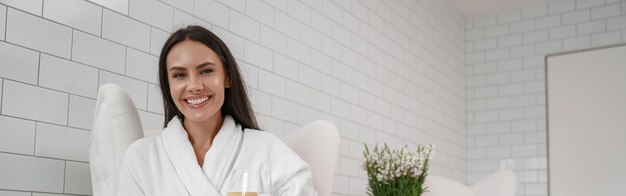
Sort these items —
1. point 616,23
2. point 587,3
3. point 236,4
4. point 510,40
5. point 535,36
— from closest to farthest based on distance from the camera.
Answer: point 236,4 → point 616,23 → point 587,3 → point 535,36 → point 510,40

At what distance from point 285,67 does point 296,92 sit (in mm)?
139

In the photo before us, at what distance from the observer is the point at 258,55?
3.14m

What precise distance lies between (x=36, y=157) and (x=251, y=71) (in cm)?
113

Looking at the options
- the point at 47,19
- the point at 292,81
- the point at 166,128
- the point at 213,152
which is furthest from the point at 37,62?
the point at 292,81

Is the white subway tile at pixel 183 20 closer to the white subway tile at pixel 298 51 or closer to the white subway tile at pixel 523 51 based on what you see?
the white subway tile at pixel 298 51

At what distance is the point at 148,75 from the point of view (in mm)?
2568

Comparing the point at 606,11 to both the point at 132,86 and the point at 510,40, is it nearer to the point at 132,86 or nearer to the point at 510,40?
the point at 510,40

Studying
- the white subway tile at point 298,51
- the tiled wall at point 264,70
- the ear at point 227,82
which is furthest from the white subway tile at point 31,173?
the white subway tile at point 298,51

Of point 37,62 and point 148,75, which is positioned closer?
point 37,62

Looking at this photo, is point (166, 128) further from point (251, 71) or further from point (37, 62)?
point (251, 71)

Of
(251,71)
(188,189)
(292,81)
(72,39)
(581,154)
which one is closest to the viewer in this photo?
(188,189)

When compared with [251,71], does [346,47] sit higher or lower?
higher

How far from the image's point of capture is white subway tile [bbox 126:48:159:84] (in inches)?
97.6

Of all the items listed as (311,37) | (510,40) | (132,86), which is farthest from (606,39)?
(132,86)
